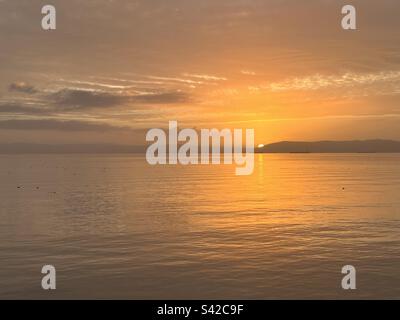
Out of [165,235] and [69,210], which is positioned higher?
[69,210]

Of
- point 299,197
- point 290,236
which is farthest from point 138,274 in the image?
point 299,197

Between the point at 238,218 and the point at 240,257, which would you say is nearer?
the point at 240,257

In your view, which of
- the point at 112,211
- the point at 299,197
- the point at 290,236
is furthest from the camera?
the point at 299,197

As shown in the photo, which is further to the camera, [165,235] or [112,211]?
[112,211]

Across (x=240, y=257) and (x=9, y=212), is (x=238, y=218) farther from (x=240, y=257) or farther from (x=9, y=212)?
(x=9, y=212)

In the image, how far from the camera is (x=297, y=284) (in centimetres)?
2686

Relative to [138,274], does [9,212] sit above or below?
above

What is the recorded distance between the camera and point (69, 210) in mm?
59094

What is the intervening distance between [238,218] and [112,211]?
16.6 metres
